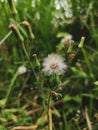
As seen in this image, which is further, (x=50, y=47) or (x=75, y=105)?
(x=50, y=47)

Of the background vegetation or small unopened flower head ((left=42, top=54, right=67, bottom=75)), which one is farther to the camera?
the background vegetation

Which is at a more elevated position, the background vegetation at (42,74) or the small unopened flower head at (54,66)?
the background vegetation at (42,74)

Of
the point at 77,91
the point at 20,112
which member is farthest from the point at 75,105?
the point at 20,112

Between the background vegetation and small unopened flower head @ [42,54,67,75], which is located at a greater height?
the background vegetation

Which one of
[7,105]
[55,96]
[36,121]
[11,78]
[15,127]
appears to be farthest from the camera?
[11,78]

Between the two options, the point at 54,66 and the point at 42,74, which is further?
the point at 42,74

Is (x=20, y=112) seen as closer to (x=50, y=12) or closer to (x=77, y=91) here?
(x=77, y=91)

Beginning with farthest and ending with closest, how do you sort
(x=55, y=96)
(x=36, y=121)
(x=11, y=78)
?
(x=11, y=78)
(x=36, y=121)
(x=55, y=96)

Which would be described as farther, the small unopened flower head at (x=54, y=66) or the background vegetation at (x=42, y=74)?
the background vegetation at (x=42, y=74)
